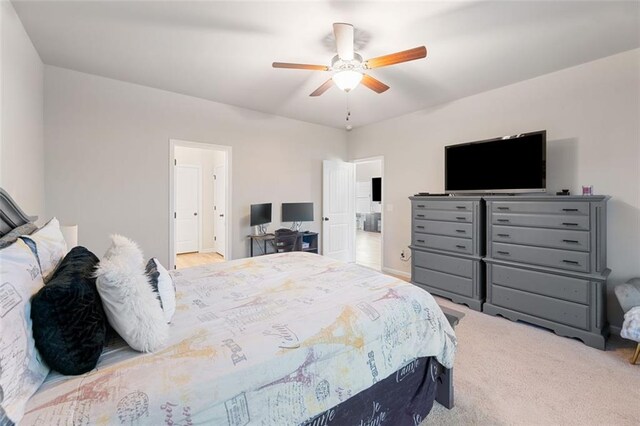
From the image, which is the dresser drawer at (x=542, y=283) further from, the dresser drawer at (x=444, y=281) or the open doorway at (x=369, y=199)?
the open doorway at (x=369, y=199)

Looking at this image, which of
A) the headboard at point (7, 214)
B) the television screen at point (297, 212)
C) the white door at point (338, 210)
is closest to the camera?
the headboard at point (7, 214)

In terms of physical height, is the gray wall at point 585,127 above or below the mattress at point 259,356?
above

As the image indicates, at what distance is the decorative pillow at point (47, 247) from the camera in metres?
1.27

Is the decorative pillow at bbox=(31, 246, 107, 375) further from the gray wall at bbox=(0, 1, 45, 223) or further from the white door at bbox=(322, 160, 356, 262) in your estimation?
the white door at bbox=(322, 160, 356, 262)

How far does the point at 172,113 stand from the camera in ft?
12.6

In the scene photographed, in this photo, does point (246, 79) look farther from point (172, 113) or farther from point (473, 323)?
point (473, 323)

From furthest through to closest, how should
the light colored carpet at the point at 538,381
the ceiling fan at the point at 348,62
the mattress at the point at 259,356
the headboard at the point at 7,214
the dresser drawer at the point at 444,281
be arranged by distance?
the dresser drawer at the point at 444,281 < the ceiling fan at the point at 348,62 < the light colored carpet at the point at 538,381 < the headboard at the point at 7,214 < the mattress at the point at 259,356

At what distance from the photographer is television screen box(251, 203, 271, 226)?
448cm

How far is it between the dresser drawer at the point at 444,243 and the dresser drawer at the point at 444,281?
34 cm

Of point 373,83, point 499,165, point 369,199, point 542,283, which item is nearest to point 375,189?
point 369,199

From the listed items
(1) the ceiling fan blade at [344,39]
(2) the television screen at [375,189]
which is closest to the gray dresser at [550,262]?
(1) the ceiling fan blade at [344,39]

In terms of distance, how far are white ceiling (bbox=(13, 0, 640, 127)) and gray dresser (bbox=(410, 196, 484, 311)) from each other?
1.54 metres

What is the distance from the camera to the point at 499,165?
11.1ft

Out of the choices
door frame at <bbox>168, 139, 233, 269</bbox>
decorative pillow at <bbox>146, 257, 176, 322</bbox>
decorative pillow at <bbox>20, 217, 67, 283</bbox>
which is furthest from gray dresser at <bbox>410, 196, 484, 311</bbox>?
decorative pillow at <bbox>20, 217, 67, 283</bbox>
